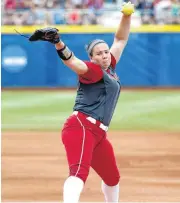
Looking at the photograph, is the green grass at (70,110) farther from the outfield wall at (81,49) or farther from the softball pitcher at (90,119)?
the softball pitcher at (90,119)

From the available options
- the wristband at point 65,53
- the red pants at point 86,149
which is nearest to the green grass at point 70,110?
the red pants at point 86,149

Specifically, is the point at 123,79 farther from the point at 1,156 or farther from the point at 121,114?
the point at 1,156

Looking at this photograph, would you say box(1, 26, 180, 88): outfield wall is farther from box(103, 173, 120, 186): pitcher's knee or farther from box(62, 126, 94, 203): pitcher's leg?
box(62, 126, 94, 203): pitcher's leg

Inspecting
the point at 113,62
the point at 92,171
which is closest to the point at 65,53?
the point at 113,62

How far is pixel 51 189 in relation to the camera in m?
8.34

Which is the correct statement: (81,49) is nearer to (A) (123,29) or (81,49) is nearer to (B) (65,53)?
(A) (123,29)

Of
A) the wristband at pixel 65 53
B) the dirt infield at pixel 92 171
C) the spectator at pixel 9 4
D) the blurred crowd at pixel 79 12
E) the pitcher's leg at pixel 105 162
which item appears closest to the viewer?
the wristband at pixel 65 53

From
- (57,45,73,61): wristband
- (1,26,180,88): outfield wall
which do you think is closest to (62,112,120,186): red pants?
(57,45,73,61): wristband

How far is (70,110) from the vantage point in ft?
52.0

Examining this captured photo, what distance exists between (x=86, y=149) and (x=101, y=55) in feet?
2.78

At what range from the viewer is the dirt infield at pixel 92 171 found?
806 centimetres

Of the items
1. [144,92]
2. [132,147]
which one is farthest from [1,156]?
[144,92]

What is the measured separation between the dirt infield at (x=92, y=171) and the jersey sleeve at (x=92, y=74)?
232 centimetres

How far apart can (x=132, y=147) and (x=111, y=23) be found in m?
9.03
